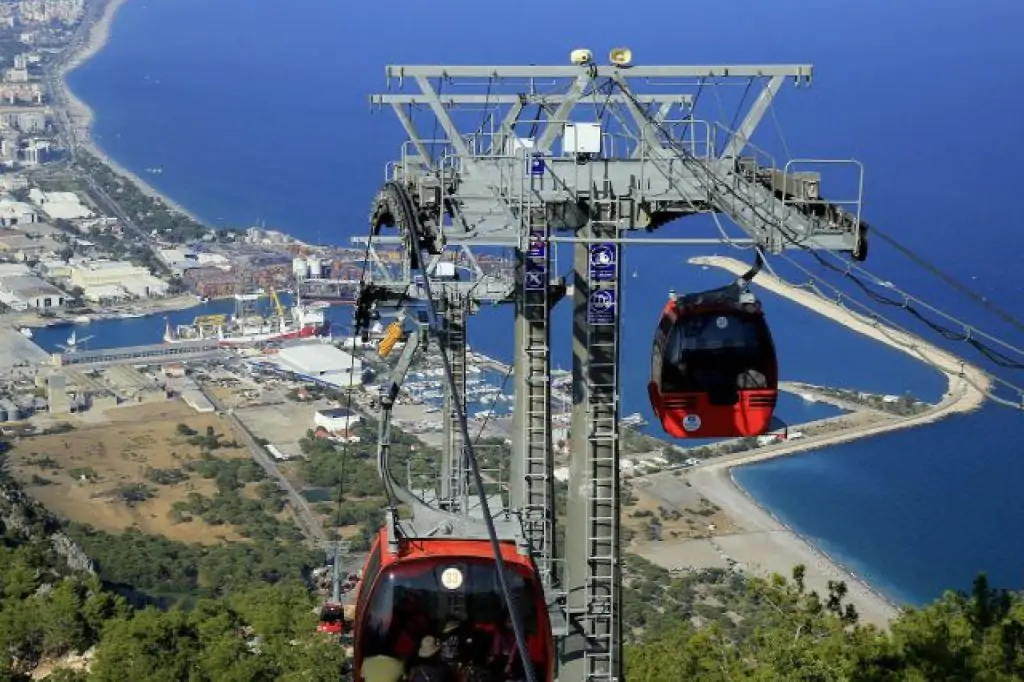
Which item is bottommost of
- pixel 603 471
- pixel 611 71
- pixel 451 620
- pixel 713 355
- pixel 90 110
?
pixel 90 110

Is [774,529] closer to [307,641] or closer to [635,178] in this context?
[307,641]

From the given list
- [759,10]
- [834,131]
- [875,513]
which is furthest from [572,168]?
[759,10]

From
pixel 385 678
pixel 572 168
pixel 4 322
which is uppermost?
pixel 572 168

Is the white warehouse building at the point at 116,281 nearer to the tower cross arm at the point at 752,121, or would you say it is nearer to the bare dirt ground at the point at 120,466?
the bare dirt ground at the point at 120,466

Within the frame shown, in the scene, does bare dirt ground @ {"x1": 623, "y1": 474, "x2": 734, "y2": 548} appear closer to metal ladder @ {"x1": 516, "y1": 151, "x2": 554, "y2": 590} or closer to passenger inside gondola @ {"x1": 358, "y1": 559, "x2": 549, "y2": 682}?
metal ladder @ {"x1": 516, "y1": 151, "x2": 554, "y2": 590}

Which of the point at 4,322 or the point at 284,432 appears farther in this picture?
the point at 4,322

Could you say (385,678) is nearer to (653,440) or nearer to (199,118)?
(653,440)

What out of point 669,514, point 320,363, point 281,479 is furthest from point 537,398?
point 320,363

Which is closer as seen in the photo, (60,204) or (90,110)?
(60,204)
